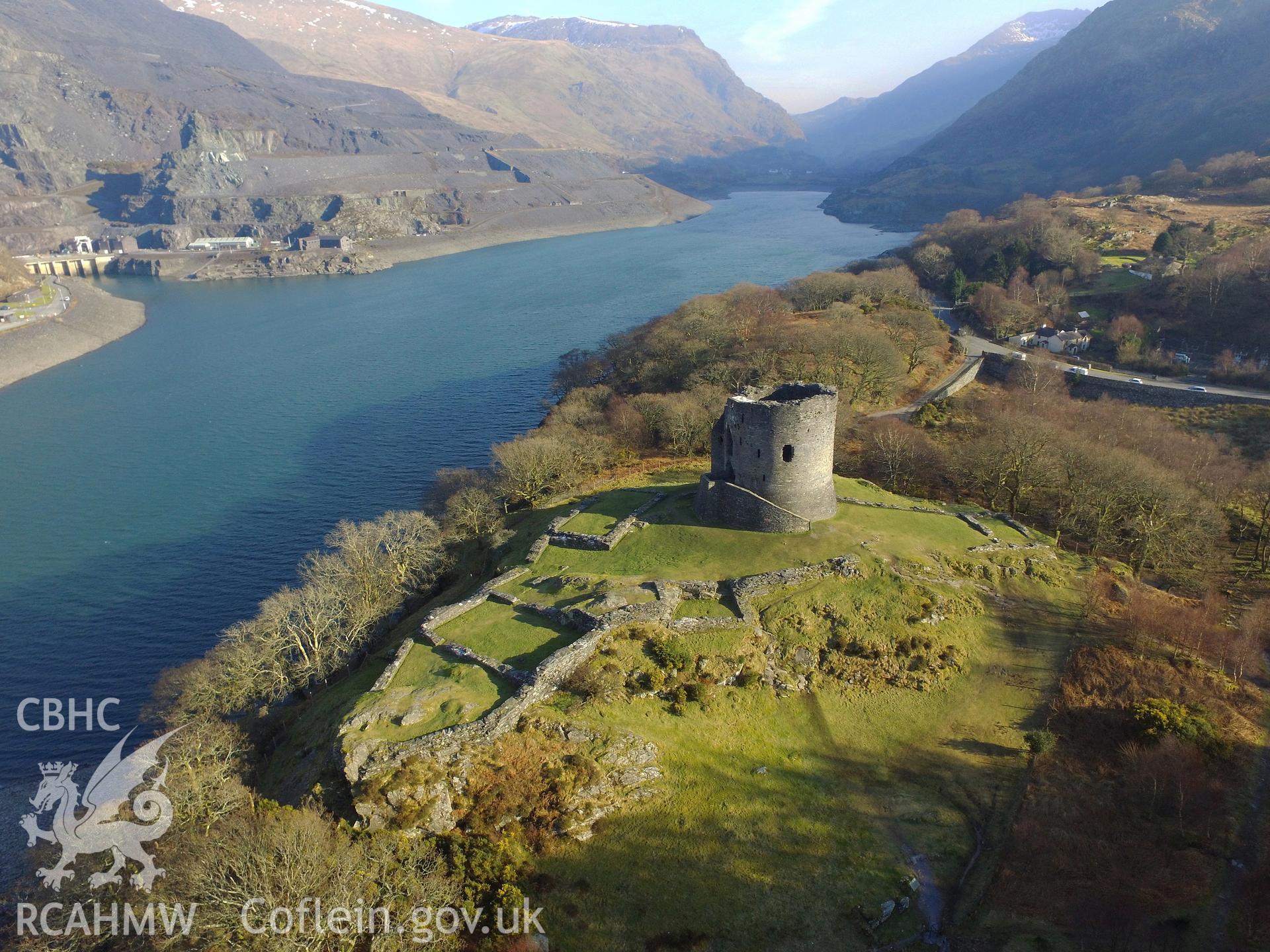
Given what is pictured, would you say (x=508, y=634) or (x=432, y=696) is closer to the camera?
(x=432, y=696)

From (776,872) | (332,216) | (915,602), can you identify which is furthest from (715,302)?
(332,216)

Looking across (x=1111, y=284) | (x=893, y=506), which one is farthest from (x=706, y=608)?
(x=1111, y=284)

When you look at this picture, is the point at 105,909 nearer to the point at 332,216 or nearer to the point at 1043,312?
the point at 1043,312

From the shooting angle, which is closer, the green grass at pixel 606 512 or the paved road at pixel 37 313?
the green grass at pixel 606 512

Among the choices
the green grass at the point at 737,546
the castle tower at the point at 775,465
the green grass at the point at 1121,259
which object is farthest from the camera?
the green grass at the point at 1121,259

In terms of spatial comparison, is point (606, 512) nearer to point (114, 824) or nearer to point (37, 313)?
point (114, 824)

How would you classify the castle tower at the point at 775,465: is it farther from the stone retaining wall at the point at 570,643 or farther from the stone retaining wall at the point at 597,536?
the stone retaining wall at the point at 597,536

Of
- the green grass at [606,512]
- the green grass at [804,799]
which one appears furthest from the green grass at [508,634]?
the green grass at [606,512]
